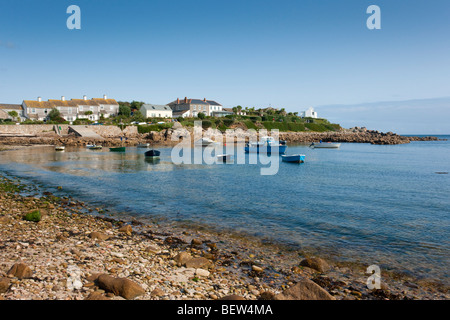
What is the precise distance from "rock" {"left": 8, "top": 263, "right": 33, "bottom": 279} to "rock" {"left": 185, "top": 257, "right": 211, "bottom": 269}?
187 inches

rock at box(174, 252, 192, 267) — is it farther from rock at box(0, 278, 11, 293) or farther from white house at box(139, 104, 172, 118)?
white house at box(139, 104, 172, 118)

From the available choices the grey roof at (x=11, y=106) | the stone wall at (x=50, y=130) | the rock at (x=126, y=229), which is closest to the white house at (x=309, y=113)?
the stone wall at (x=50, y=130)

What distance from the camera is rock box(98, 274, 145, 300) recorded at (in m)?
7.58

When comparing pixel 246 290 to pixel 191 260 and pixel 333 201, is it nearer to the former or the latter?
pixel 191 260

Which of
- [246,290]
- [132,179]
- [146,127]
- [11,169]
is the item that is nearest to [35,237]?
[246,290]

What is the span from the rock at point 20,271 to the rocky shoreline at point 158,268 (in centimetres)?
2

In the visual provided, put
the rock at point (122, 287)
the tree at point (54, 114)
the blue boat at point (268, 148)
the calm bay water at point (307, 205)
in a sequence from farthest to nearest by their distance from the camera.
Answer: the tree at point (54, 114) → the blue boat at point (268, 148) → the calm bay water at point (307, 205) → the rock at point (122, 287)

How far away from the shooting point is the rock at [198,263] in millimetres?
10148

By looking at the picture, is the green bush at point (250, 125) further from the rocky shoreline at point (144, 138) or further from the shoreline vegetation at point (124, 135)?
the rocky shoreline at point (144, 138)

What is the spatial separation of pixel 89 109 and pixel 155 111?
2645cm

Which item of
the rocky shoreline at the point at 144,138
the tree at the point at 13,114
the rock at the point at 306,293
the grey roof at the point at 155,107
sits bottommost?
the rock at the point at 306,293
